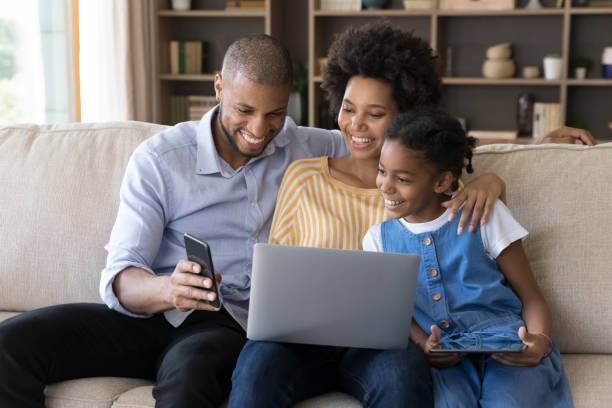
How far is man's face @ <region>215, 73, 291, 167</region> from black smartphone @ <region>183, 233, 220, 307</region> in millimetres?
410

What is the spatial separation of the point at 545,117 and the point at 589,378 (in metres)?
2.80

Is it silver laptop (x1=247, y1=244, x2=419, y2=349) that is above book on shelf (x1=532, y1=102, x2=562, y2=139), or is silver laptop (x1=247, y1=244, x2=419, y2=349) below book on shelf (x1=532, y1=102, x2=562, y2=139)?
below

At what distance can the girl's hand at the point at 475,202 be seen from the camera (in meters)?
1.52

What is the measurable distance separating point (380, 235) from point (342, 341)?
0.32 meters

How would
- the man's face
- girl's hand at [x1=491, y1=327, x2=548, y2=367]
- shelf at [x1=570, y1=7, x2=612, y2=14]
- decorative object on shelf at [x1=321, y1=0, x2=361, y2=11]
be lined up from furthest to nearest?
decorative object on shelf at [x1=321, y1=0, x2=361, y2=11], shelf at [x1=570, y1=7, x2=612, y2=14], the man's face, girl's hand at [x1=491, y1=327, x2=548, y2=367]

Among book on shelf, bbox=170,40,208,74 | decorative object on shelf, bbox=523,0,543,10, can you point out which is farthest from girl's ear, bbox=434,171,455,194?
book on shelf, bbox=170,40,208,74

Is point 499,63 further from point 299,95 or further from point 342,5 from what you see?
point 299,95

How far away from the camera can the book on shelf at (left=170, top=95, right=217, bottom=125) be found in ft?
14.8

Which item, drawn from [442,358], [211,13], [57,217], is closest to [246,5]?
[211,13]

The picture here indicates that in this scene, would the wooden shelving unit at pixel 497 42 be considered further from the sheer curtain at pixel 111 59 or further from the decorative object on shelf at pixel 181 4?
the sheer curtain at pixel 111 59

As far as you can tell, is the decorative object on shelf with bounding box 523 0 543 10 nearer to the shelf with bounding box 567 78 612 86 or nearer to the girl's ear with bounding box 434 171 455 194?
the shelf with bounding box 567 78 612 86

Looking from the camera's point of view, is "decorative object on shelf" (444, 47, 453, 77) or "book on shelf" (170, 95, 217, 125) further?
"book on shelf" (170, 95, 217, 125)

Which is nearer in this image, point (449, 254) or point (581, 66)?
point (449, 254)

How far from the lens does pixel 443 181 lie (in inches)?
61.7
